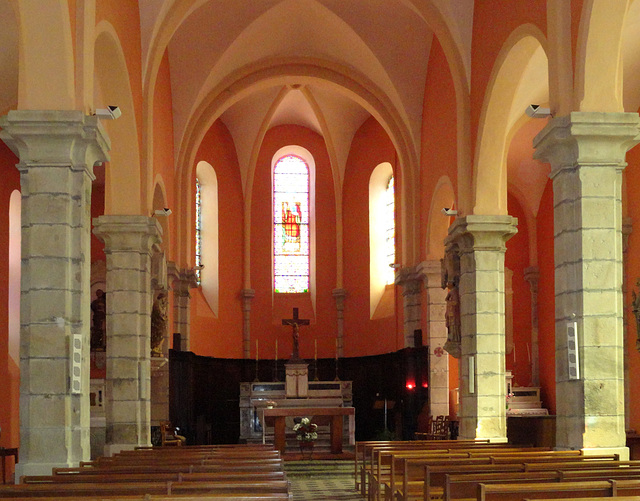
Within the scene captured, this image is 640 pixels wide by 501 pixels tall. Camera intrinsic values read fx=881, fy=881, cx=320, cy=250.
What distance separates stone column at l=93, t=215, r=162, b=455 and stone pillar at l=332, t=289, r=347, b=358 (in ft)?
33.2

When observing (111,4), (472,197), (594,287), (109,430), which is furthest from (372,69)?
(594,287)

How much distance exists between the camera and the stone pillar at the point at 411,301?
1891 cm

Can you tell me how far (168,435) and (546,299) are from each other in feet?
30.6

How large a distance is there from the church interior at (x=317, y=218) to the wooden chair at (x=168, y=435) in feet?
2.03

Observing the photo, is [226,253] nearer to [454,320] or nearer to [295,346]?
[295,346]

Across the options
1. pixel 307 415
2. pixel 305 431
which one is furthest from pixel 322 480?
pixel 307 415

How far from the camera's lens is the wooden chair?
50.9 ft

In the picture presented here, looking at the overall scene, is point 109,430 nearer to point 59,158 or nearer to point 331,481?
point 331,481

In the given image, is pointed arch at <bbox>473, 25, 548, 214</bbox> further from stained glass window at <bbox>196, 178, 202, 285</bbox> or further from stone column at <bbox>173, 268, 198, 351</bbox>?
stained glass window at <bbox>196, 178, 202, 285</bbox>

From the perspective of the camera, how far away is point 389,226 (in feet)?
76.6

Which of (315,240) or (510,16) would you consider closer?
(510,16)

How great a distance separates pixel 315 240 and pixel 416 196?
6.12 m

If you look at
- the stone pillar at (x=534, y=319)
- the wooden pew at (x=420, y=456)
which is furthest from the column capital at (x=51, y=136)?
the stone pillar at (x=534, y=319)

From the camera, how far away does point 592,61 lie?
30.3 feet
